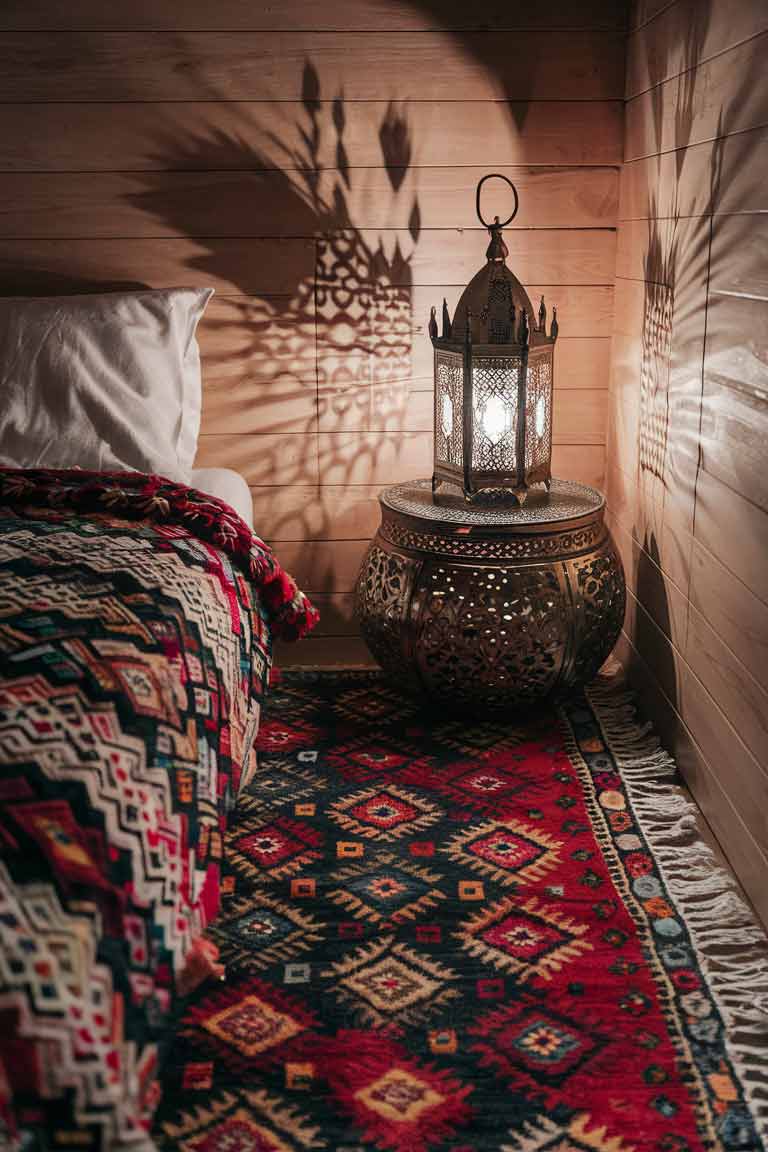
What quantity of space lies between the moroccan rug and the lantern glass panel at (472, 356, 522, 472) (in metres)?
0.58

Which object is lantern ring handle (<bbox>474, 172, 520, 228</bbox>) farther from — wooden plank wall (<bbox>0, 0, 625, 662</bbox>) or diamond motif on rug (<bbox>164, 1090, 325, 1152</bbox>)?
diamond motif on rug (<bbox>164, 1090, 325, 1152</bbox>)

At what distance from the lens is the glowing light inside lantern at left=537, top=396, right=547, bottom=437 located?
90.0 inches

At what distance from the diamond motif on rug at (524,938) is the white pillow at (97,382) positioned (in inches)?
42.5

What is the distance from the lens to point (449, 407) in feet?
7.54

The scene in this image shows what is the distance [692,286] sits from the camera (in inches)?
77.3

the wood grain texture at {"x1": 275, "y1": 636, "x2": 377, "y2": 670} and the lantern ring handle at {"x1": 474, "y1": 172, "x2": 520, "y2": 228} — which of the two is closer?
the lantern ring handle at {"x1": 474, "y1": 172, "x2": 520, "y2": 228}

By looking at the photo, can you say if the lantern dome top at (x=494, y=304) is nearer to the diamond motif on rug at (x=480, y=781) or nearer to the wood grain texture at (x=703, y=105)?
the wood grain texture at (x=703, y=105)

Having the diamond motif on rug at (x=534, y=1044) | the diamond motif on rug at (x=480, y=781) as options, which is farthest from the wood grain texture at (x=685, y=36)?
the diamond motif on rug at (x=534, y=1044)

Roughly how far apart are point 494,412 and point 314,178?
73 cm

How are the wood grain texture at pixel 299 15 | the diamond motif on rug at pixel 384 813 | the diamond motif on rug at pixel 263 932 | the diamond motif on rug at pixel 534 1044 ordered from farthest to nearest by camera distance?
the wood grain texture at pixel 299 15, the diamond motif on rug at pixel 384 813, the diamond motif on rug at pixel 263 932, the diamond motif on rug at pixel 534 1044

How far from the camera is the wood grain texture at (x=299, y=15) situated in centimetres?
240

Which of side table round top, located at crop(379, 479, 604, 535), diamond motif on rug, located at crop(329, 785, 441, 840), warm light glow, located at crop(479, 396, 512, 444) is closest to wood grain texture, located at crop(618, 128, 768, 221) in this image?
warm light glow, located at crop(479, 396, 512, 444)

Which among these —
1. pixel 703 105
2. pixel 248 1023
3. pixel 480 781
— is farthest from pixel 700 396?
pixel 248 1023

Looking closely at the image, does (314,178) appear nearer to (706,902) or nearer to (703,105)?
(703,105)
